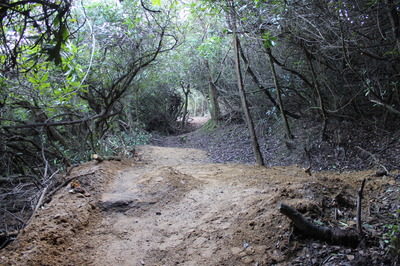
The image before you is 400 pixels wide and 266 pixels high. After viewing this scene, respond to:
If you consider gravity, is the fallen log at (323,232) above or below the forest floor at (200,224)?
above

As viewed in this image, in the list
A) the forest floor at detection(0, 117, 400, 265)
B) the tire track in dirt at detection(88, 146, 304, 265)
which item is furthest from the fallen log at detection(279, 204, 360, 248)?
the tire track in dirt at detection(88, 146, 304, 265)

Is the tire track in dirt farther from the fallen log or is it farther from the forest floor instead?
the fallen log

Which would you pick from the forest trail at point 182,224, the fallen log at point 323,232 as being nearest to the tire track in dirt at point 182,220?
the forest trail at point 182,224

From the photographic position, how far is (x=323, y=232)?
7.65ft

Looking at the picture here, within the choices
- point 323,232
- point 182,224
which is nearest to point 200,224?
point 182,224

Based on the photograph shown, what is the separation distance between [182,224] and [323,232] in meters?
1.80

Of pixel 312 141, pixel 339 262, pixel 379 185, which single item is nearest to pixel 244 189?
pixel 379 185

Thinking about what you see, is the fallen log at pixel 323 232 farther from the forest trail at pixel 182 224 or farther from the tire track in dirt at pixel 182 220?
the tire track in dirt at pixel 182 220

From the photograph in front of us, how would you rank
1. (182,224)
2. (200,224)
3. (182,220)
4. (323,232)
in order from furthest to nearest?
1. (182,220)
2. (182,224)
3. (200,224)
4. (323,232)

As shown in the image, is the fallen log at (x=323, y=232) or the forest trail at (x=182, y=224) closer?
the fallen log at (x=323, y=232)

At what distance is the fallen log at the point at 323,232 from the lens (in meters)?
2.20

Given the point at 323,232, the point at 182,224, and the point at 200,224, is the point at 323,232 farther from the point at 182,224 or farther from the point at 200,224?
the point at 182,224

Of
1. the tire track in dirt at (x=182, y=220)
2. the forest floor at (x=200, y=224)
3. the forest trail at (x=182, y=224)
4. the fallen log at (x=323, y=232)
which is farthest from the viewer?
the tire track in dirt at (x=182, y=220)

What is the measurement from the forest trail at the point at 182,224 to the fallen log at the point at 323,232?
0.27 feet
